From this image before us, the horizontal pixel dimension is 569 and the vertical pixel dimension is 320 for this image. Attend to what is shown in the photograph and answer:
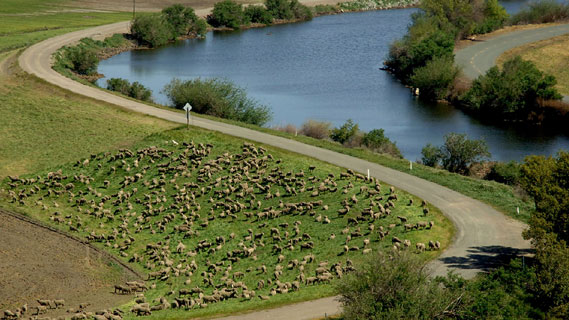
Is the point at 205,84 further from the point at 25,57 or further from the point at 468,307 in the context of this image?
the point at 468,307

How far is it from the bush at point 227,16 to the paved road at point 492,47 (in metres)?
56.3

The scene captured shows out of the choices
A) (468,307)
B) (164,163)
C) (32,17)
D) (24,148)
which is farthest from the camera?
(32,17)

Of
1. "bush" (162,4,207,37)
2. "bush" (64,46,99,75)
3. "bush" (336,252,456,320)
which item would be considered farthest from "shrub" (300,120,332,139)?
"bush" (162,4,207,37)

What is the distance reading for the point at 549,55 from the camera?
419ft

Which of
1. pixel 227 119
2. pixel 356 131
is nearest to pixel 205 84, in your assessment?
pixel 227 119

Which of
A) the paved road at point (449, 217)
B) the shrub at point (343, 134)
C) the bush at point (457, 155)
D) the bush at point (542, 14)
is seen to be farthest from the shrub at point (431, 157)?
the bush at point (542, 14)

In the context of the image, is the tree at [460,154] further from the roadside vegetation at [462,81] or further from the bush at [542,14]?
the bush at [542,14]

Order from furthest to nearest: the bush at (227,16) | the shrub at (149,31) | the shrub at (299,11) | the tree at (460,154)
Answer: the shrub at (299,11) < the bush at (227,16) < the shrub at (149,31) < the tree at (460,154)

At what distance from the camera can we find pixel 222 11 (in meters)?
172

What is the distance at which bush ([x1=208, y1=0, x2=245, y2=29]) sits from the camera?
172 m

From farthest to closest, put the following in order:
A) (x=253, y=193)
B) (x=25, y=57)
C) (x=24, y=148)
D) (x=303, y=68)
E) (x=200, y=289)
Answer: (x=303, y=68) < (x=25, y=57) < (x=24, y=148) < (x=253, y=193) < (x=200, y=289)

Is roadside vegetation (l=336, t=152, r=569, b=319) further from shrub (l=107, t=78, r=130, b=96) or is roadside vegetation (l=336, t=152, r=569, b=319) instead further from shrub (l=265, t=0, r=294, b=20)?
shrub (l=265, t=0, r=294, b=20)

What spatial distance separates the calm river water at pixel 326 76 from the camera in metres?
92.3

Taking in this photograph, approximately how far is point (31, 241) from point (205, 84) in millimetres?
35369
